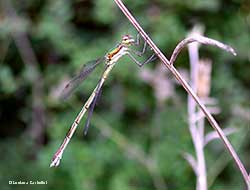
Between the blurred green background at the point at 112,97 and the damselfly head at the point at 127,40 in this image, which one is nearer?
the damselfly head at the point at 127,40

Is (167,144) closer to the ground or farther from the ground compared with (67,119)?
closer to the ground

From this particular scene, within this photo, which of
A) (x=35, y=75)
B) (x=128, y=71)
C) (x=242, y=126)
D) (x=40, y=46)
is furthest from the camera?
(x=40, y=46)

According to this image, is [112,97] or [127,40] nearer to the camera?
[127,40]

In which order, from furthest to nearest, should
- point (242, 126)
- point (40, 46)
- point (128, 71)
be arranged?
point (40, 46) → point (128, 71) → point (242, 126)

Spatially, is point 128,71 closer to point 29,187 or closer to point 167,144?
point 167,144

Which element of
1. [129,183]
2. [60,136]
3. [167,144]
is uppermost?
[60,136]

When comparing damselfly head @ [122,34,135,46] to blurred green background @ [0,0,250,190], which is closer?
damselfly head @ [122,34,135,46]

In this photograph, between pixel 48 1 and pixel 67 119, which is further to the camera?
pixel 48 1

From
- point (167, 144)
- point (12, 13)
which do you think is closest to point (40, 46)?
point (12, 13)
